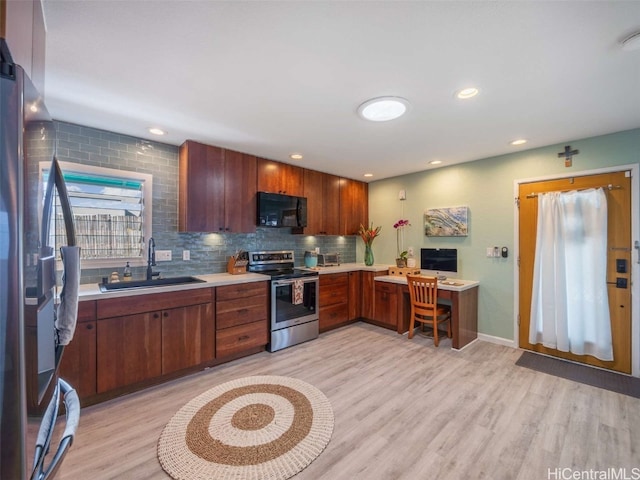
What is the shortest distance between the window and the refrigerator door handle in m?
2.09

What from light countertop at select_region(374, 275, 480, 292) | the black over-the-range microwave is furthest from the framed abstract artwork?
the black over-the-range microwave

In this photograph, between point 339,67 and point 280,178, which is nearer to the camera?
point 339,67

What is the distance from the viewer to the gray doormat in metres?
2.47

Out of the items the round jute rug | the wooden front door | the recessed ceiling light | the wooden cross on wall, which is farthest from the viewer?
the wooden cross on wall

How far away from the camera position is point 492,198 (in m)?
3.59

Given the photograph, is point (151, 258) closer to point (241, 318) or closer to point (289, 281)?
point (241, 318)

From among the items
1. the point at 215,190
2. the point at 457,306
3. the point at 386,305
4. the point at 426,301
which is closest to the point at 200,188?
the point at 215,190

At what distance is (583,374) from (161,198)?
4.84m

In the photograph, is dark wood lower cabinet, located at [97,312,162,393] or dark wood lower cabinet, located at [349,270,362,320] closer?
dark wood lower cabinet, located at [97,312,162,393]

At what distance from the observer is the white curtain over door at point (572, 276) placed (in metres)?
2.79

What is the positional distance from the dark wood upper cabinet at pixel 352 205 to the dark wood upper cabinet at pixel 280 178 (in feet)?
3.08

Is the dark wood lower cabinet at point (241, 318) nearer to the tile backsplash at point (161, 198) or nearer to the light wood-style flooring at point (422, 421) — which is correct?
the light wood-style flooring at point (422, 421)

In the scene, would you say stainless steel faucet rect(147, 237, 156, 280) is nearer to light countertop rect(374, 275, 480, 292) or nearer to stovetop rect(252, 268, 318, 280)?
stovetop rect(252, 268, 318, 280)

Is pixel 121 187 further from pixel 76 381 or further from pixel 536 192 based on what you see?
pixel 536 192
